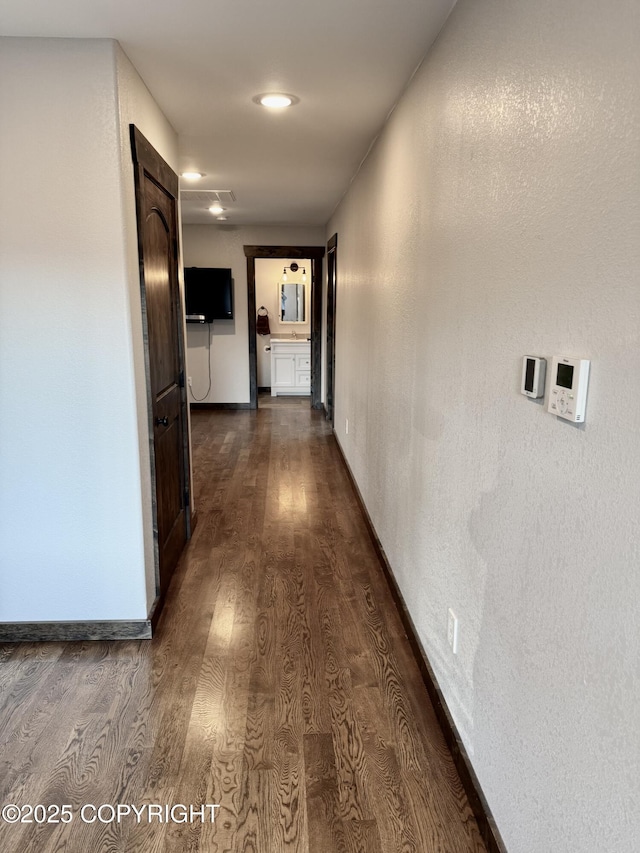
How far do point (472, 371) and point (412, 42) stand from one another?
128cm

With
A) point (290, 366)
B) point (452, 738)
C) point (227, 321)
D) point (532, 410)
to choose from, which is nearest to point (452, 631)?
point (452, 738)

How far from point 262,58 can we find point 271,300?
7.26 m

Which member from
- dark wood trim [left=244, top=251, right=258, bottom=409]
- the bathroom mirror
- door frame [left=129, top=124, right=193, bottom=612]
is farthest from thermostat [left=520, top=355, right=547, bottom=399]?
the bathroom mirror

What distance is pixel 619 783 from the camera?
3.13ft

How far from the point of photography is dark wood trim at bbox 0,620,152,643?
248cm

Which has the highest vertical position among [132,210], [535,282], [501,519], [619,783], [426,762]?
[132,210]

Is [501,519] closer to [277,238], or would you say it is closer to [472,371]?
[472,371]

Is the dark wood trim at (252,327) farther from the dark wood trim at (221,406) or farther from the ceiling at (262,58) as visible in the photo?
the ceiling at (262,58)

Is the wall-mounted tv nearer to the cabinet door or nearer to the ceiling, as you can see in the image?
the cabinet door

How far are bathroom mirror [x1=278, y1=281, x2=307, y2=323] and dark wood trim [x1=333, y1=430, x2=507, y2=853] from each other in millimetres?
7028

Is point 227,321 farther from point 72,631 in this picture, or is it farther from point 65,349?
point 72,631

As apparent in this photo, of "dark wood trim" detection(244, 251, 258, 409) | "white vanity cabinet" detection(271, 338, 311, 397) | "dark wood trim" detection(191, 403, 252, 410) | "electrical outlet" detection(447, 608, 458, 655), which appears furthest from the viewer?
"white vanity cabinet" detection(271, 338, 311, 397)

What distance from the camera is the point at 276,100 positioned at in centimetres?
268

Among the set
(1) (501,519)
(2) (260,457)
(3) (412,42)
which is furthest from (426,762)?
(2) (260,457)
